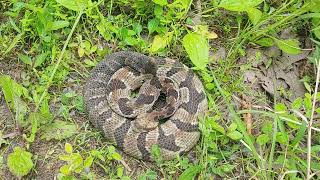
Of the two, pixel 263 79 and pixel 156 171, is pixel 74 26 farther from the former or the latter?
pixel 263 79

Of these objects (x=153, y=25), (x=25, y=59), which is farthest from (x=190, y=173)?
(x=25, y=59)

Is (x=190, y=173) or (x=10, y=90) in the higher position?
(x=10, y=90)

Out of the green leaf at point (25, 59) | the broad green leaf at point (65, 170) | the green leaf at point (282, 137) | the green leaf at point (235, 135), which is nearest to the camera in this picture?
the broad green leaf at point (65, 170)

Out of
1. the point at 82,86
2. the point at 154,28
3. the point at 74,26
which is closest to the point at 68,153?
the point at 82,86

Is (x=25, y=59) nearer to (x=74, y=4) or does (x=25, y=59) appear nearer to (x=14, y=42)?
(x=14, y=42)

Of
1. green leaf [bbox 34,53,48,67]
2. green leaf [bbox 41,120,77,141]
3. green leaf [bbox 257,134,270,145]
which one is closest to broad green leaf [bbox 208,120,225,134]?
green leaf [bbox 257,134,270,145]

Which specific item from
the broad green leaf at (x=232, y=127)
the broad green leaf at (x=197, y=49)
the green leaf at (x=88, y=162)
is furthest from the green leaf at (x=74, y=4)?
the broad green leaf at (x=232, y=127)

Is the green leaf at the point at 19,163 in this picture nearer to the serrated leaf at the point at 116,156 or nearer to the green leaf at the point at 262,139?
the serrated leaf at the point at 116,156

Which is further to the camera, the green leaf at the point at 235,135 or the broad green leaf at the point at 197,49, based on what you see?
the broad green leaf at the point at 197,49
